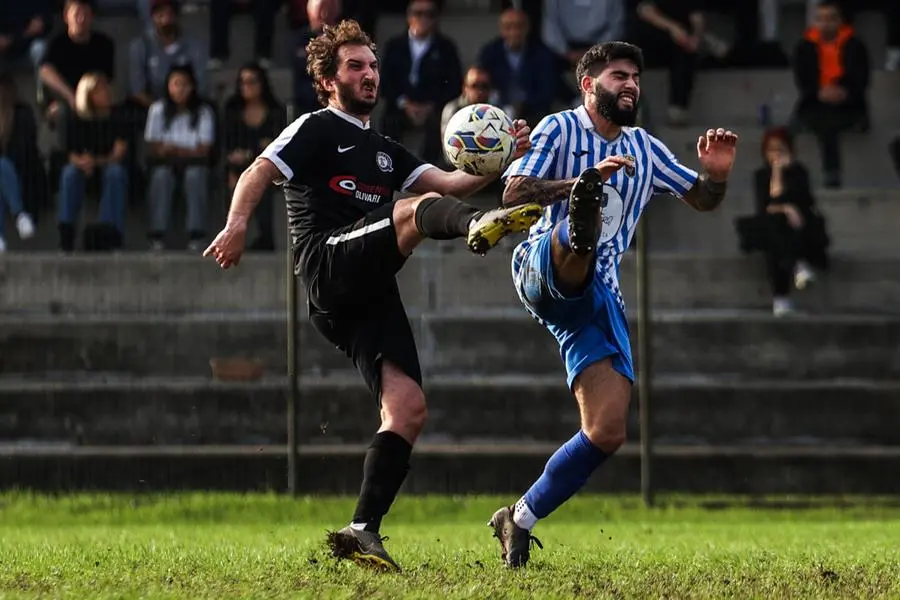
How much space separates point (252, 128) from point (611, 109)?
7.72m

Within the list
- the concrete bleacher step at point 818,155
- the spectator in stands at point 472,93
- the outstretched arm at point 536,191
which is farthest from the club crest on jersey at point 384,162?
the concrete bleacher step at point 818,155

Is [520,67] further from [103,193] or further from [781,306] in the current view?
[103,193]

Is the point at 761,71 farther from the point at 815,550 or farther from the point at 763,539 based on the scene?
the point at 815,550

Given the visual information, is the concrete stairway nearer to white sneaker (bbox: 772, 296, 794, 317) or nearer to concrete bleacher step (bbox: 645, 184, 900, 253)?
white sneaker (bbox: 772, 296, 794, 317)

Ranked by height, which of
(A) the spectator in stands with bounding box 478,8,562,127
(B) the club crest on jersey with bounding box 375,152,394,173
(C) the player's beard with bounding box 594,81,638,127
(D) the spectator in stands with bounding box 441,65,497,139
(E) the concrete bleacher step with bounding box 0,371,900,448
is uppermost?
(A) the spectator in stands with bounding box 478,8,562,127

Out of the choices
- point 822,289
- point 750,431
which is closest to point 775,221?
point 822,289

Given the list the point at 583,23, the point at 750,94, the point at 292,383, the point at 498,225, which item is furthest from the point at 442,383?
the point at 498,225

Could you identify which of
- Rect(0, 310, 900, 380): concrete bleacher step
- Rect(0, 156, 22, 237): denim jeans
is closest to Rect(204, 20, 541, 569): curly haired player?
Rect(0, 310, 900, 380): concrete bleacher step

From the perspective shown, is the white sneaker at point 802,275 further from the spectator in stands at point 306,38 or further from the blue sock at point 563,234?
the blue sock at point 563,234

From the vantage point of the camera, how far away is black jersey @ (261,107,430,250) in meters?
7.65

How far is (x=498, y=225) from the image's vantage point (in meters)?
6.87

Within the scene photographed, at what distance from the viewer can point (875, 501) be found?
512 inches

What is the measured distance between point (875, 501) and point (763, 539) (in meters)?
3.19

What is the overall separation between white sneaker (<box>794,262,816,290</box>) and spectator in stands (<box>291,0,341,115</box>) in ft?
13.7
